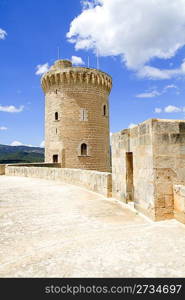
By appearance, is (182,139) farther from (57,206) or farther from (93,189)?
(93,189)

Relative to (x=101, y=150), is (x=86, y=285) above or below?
below

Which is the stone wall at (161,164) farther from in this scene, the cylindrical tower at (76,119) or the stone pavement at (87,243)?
the cylindrical tower at (76,119)

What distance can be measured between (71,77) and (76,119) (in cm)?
378

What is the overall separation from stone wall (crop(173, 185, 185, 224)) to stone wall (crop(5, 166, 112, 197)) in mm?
2863

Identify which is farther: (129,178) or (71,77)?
(71,77)

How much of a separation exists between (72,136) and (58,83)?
5042 mm

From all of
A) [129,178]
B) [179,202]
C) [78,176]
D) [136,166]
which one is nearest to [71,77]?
[78,176]

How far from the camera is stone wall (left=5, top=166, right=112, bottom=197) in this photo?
7.27 meters

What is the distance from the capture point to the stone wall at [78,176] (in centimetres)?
727

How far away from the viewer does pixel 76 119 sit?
1959 centimetres

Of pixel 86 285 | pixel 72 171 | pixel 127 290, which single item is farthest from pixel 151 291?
pixel 72 171

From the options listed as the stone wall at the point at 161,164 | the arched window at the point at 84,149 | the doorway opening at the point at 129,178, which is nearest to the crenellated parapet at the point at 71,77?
the arched window at the point at 84,149

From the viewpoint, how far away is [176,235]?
361 cm

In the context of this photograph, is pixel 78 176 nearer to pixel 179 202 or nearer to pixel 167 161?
pixel 167 161
